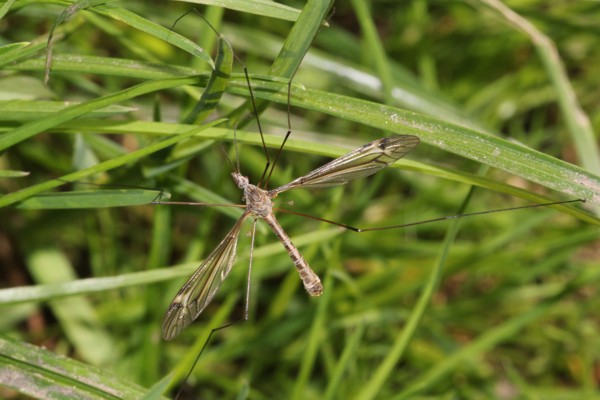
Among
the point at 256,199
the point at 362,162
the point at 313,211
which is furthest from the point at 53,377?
the point at 313,211

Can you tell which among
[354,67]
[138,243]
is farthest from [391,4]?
[138,243]

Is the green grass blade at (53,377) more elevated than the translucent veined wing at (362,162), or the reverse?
the translucent veined wing at (362,162)

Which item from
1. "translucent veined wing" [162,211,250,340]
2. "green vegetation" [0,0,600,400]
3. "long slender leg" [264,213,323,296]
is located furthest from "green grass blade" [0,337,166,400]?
"long slender leg" [264,213,323,296]

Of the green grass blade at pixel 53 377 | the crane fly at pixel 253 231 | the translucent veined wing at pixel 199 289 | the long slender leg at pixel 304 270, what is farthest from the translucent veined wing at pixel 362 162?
the green grass blade at pixel 53 377

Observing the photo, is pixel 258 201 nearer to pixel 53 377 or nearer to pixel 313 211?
pixel 313 211

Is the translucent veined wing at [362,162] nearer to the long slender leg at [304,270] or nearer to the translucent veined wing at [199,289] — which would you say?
the long slender leg at [304,270]

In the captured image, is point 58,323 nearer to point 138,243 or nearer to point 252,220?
point 138,243

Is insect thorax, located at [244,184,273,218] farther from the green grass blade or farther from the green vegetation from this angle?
the green grass blade
